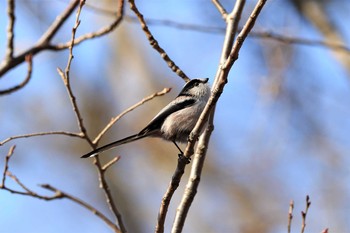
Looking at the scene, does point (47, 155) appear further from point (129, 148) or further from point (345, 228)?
point (345, 228)

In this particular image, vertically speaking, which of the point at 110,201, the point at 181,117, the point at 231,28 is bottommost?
the point at 110,201

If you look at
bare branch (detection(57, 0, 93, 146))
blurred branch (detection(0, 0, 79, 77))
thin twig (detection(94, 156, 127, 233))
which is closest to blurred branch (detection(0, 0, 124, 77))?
blurred branch (detection(0, 0, 79, 77))

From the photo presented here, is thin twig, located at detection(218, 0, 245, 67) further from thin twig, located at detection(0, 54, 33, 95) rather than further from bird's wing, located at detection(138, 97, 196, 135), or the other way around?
thin twig, located at detection(0, 54, 33, 95)

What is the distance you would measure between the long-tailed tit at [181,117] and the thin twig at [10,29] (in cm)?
80

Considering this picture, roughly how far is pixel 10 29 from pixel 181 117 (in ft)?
3.41

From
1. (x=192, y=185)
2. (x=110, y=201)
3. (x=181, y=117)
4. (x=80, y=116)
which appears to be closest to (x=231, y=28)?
(x=181, y=117)

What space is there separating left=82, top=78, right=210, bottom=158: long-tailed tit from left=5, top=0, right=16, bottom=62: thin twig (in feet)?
2.62

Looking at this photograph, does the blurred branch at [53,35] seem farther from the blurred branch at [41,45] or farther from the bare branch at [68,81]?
the bare branch at [68,81]

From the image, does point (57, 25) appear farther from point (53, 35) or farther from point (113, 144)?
point (113, 144)

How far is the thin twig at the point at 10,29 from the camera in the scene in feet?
9.04

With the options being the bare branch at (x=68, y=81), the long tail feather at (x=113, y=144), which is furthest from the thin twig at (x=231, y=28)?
the bare branch at (x=68, y=81)

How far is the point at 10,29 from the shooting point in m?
2.80

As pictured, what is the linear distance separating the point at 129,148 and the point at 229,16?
7188 millimetres

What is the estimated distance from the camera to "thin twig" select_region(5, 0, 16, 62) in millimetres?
2754
